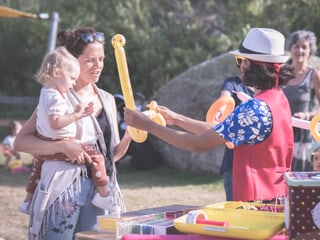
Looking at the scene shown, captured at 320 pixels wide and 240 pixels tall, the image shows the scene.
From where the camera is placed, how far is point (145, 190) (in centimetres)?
848

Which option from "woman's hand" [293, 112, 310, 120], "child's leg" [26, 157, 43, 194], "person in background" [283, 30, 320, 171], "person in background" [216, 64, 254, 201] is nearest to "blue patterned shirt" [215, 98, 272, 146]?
"child's leg" [26, 157, 43, 194]

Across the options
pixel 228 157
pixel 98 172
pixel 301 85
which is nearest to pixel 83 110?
pixel 98 172

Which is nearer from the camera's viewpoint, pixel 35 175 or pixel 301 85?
pixel 35 175

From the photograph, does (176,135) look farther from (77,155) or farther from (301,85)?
(301,85)

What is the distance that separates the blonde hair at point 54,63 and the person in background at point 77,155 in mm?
120

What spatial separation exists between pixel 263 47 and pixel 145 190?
5589 mm

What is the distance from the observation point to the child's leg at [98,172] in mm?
3502

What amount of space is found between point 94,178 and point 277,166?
3.23 ft

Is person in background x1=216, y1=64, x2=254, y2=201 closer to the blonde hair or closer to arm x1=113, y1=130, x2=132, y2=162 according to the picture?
arm x1=113, y1=130, x2=132, y2=162

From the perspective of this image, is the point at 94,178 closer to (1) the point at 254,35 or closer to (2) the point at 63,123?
(2) the point at 63,123

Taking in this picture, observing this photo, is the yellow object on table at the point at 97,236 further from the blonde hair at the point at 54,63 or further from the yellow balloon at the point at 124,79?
the blonde hair at the point at 54,63

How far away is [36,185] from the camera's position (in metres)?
3.57

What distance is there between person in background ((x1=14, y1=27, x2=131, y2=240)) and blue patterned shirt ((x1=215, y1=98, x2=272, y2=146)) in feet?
2.64

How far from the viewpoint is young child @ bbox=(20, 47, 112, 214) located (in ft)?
11.1
